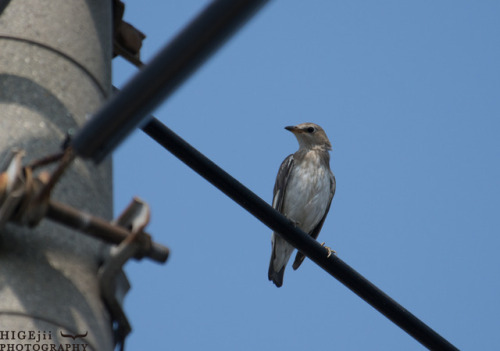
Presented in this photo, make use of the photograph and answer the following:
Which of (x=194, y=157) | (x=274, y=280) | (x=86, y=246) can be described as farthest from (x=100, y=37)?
(x=274, y=280)

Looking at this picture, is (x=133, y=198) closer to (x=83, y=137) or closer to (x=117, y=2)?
(x=83, y=137)

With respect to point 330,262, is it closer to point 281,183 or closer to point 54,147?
point 54,147

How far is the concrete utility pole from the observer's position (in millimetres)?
2617

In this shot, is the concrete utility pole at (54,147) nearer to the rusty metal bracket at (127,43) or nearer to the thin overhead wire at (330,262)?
the thin overhead wire at (330,262)

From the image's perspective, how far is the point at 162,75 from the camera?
2156mm

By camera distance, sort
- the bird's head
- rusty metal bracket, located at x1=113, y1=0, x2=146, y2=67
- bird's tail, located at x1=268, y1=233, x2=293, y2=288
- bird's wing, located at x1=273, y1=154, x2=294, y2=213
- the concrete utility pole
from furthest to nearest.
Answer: the bird's head → bird's wing, located at x1=273, y1=154, x2=294, y2=213 → bird's tail, located at x1=268, y1=233, x2=293, y2=288 → rusty metal bracket, located at x1=113, y1=0, x2=146, y2=67 → the concrete utility pole

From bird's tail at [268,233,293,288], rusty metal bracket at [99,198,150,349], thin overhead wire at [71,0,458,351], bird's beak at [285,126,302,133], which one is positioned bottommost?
rusty metal bracket at [99,198,150,349]

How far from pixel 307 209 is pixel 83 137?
7506 mm

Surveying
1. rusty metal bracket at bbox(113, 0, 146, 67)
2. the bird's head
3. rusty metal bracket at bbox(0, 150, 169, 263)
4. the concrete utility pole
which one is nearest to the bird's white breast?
the bird's head

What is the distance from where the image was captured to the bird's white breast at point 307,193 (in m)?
9.62

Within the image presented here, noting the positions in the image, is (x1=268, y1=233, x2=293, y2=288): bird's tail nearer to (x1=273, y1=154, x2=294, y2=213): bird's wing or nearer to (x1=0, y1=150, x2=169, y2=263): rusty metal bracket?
(x1=273, y1=154, x2=294, y2=213): bird's wing

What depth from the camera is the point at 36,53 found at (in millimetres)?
3262

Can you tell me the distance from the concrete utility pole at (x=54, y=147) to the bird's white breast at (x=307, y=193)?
5982 millimetres

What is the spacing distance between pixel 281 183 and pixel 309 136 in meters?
0.81
